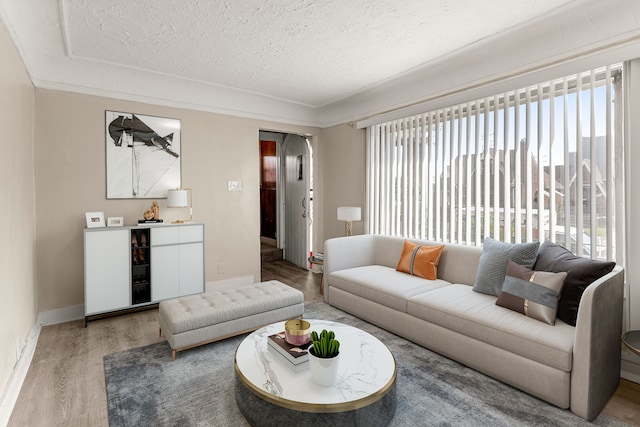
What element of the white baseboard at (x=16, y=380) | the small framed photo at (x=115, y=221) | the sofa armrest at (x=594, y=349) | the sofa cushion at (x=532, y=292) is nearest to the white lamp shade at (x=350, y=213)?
the sofa cushion at (x=532, y=292)

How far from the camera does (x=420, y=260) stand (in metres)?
3.47

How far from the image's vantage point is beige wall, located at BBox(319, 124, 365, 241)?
4891 millimetres

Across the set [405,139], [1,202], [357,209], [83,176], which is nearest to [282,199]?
[357,209]

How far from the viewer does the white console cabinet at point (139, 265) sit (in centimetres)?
330

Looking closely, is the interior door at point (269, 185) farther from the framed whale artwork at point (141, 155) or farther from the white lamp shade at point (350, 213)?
the framed whale artwork at point (141, 155)

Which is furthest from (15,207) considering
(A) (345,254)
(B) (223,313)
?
(A) (345,254)

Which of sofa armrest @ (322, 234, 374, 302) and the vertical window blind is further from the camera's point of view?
sofa armrest @ (322, 234, 374, 302)

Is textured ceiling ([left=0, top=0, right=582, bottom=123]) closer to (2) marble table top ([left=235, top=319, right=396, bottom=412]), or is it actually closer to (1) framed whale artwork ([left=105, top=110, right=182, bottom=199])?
(1) framed whale artwork ([left=105, top=110, right=182, bottom=199])

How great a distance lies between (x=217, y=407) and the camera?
6.60 feet

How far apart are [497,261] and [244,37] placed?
2893 millimetres

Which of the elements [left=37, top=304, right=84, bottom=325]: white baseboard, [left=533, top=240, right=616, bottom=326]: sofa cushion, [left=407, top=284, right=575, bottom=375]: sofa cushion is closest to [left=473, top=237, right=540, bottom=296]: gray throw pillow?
[left=407, top=284, right=575, bottom=375]: sofa cushion

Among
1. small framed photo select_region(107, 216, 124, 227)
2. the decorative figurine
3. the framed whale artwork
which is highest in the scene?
the framed whale artwork

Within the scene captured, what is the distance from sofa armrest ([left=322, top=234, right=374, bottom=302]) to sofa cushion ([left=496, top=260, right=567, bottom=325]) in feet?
5.88

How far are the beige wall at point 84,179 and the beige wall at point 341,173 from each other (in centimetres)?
158
